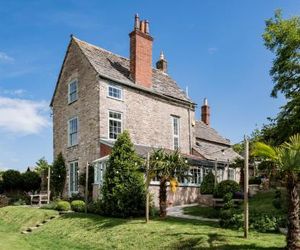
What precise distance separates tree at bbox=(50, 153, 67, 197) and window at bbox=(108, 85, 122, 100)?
7.09 metres

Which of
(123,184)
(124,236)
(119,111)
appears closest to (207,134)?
(119,111)

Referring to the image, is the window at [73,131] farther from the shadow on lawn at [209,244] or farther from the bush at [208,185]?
the shadow on lawn at [209,244]

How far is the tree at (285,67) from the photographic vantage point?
23547 mm

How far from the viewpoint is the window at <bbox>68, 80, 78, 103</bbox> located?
33688mm

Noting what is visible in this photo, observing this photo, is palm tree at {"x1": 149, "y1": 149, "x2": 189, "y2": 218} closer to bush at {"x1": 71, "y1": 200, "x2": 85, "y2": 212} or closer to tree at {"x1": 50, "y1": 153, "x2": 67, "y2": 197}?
bush at {"x1": 71, "y1": 200, "x2": 85, "y2": 212}

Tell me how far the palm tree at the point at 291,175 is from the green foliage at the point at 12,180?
32.0 meters

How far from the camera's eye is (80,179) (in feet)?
99.4

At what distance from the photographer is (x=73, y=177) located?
107 feet

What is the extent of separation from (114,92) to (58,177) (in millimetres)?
8323

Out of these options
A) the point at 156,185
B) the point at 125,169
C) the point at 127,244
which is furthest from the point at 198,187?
the point at 127,244

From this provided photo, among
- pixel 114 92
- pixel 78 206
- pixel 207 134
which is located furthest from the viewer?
pixel 207 134

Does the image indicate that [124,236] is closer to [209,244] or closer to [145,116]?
[209,244]

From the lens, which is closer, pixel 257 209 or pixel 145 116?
pixel 257 209

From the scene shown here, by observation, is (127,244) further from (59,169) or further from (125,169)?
(59,169)
